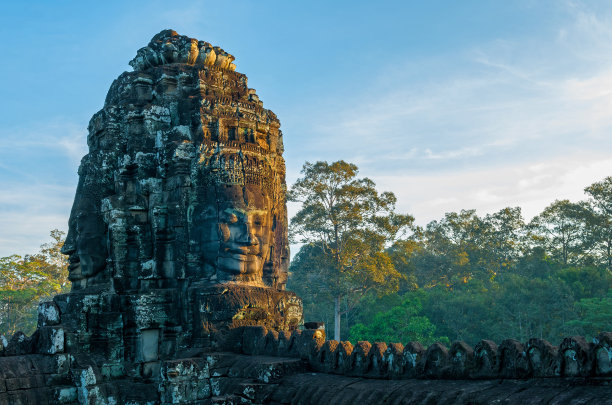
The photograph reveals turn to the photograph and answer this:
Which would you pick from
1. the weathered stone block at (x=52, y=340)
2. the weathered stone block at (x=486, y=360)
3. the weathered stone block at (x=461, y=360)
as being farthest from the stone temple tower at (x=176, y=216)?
the weathered stone block at (x=486, y=360)

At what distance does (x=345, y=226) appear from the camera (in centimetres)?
2581

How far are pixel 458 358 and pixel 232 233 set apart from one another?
4882mm

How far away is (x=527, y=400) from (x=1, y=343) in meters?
6.36

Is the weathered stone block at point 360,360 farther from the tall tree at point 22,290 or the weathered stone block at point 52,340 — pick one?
the tall tree at point 22,290

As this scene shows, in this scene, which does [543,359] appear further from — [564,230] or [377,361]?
[564,230]

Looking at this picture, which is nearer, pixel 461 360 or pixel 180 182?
pixel 461 360

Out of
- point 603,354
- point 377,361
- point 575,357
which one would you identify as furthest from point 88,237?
point 603,354

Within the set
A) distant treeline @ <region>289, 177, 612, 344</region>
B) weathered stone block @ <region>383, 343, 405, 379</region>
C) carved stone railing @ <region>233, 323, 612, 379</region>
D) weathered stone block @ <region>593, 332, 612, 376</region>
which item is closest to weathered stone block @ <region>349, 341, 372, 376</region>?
carved stone railing @ <region>233, 323, 612, 379</region>

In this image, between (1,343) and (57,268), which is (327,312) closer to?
(57,268)

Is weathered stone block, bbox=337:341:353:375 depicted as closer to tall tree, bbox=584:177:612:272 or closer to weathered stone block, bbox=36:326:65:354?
weathered stone block, bbox=36:326:65:354

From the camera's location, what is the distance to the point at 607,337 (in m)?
3.65

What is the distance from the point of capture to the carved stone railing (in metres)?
3.80

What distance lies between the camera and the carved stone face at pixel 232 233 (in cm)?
884

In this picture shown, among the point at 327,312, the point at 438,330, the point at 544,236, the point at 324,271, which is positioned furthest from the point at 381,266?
the point at 544,236
